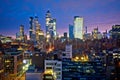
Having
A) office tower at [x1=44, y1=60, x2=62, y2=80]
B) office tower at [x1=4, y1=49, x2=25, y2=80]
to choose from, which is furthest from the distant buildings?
office tower at [x1=4, y1=49, x2=25, y2=80]

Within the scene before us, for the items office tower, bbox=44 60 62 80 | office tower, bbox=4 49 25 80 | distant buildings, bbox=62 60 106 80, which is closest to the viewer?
office tower, bbox=44 60 62 80

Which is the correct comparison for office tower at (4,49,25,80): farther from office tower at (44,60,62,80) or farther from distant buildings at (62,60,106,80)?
distant buildings at (62,60,106,80)

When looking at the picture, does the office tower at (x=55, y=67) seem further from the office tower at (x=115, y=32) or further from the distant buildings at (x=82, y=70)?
the office tower at (x=115, y=32)

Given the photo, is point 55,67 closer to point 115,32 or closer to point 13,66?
point 13,66

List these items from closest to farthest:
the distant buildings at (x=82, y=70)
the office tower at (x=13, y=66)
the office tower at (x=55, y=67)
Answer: the office tower at (x=55, y=67)
the distant buildings at (x=82, y=70)
the office tower at (x=13, y=66)

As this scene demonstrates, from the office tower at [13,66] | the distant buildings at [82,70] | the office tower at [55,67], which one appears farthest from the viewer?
the office tower at [13,66]

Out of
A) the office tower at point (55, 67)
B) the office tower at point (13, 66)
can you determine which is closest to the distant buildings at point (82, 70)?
the office tower at point (55, 67)

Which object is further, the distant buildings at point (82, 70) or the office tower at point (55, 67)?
the distant buildings at point (82, 70)

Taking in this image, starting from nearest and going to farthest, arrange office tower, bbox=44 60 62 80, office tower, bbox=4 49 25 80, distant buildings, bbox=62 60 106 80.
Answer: office tower, bbox=44 60 62 80 < distant buildings, bbox=62 60 106 80 < office tower, bbox=4 49 25 80

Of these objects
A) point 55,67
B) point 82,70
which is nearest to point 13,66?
point 55,67

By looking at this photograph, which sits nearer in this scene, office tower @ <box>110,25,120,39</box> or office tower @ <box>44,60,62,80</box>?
office tower @ <box>44,60,62,80</box>

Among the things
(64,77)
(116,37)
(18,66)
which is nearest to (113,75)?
(64,77)

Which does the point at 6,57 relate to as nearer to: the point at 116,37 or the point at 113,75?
the point at 113,75

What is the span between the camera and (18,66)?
19984mm
